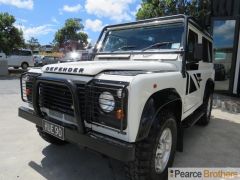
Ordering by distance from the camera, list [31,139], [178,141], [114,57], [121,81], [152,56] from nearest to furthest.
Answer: [121,81]
[178,141]
[152,56]
[114,57]
[31,139]

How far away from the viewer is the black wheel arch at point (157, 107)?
2496mm

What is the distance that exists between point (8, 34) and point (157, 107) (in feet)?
57.3

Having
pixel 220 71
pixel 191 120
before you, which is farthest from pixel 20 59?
pixel 191 120

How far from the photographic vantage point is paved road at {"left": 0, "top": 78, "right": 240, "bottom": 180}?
3.35 metres

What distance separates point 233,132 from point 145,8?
702 cm

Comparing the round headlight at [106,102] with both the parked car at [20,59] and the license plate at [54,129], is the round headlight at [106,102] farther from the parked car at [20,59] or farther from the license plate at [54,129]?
the parked car at [20,59]

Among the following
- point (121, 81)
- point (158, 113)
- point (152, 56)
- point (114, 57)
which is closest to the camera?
point (121, 81)

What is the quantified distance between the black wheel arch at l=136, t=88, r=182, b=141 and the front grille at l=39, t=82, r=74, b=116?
80 centimetres

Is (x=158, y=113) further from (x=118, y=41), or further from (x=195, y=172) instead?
(x=118, y=41)

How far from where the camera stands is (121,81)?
8.06ft

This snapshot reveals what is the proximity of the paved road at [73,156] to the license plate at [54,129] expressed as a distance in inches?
25.2

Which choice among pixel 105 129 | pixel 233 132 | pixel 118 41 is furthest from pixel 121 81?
pixel 233 132

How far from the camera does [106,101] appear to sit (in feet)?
8.24

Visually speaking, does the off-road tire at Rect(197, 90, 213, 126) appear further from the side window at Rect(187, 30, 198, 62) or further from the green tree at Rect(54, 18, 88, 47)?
the green tree at Rect(54, 18, 88, 47)
